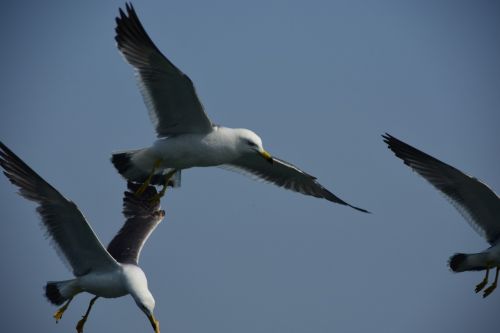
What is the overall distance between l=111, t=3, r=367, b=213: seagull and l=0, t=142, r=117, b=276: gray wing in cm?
114

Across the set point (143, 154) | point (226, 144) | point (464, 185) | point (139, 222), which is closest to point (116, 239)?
point (139, 222)

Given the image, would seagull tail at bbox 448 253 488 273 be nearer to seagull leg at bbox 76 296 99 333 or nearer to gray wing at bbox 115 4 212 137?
gray wing at bbox 115 4 212 137

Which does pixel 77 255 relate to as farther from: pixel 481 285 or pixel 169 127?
pixel 481 285

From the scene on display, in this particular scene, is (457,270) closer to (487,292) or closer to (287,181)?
(487,292)

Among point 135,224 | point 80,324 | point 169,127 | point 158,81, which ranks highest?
point 158,81

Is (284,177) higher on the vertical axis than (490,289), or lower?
higher

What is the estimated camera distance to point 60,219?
9.88 metres

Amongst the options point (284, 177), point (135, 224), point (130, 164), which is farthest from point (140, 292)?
point (284, 177)

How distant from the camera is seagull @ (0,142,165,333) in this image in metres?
9.73

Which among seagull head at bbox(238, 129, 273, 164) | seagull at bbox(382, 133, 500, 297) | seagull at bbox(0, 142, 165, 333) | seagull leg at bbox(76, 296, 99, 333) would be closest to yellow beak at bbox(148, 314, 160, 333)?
seagull at bbox(0, 142, 165, 333)

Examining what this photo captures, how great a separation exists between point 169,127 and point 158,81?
625 mm

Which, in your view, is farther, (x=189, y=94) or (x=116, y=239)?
(x=116, y=239)

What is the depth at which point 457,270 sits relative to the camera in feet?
40.0

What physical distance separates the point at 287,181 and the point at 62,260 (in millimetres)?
3409
